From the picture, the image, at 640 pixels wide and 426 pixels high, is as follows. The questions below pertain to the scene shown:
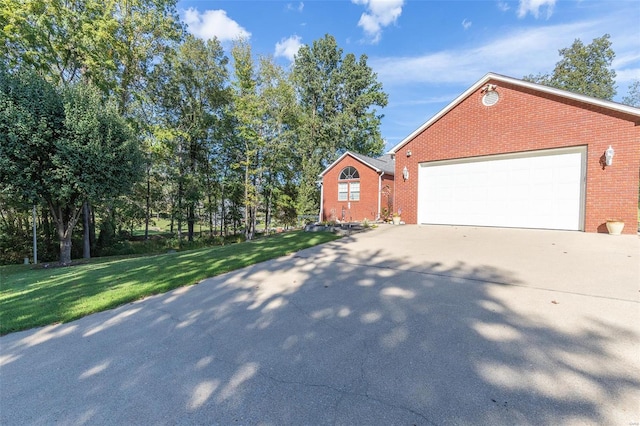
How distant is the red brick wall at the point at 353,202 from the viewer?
16.6 m

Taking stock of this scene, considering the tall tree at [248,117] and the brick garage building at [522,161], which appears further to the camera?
the tall tree at [248,117]

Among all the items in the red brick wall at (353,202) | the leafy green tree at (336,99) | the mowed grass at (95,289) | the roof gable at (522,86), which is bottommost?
the mowed grass at (95,289)

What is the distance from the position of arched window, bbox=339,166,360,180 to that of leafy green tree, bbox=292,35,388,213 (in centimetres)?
843

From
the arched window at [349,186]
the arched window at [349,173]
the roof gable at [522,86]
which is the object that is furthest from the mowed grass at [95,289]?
the arched window at [349,173]

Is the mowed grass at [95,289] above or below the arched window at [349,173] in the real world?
below

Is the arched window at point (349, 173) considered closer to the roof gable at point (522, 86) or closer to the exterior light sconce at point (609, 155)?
the roof gable at point (522, 86)

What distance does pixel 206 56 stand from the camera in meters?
17.8

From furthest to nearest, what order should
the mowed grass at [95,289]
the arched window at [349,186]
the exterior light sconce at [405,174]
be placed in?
the arched window at [349,186], the exterior light sconce at [405,174], the mowed grass at [95,289]

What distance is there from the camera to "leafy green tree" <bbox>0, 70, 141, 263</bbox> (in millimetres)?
8031

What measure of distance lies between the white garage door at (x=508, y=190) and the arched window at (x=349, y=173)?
5839 mm

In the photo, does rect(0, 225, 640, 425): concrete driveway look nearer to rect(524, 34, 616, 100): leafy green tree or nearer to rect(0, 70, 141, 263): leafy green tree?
rect(0, 70, 141, 263): leafy green tree

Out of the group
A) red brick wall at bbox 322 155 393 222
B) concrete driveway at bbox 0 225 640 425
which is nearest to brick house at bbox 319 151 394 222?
red brick wall at bbox 322 155 393 222

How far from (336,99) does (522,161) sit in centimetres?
2173

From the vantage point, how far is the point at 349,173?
17734mm
